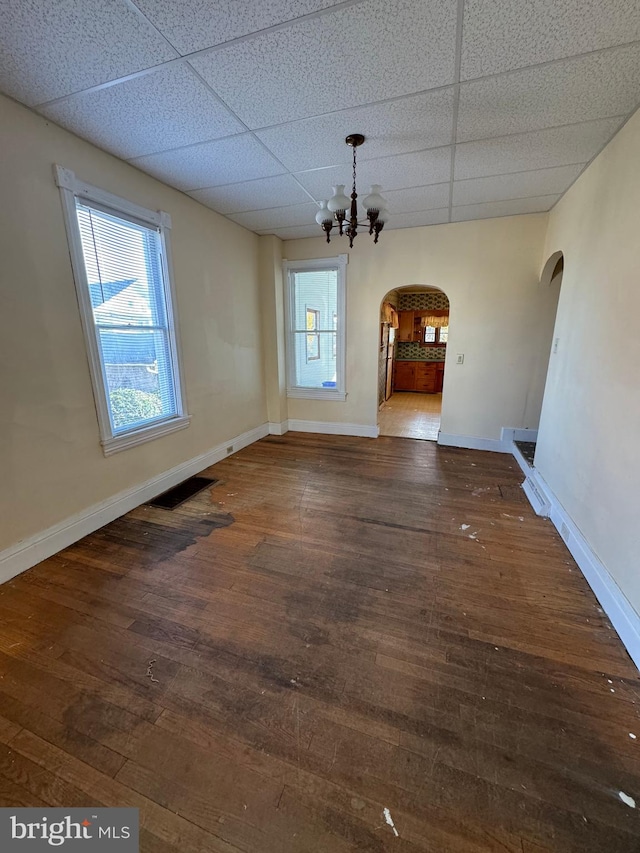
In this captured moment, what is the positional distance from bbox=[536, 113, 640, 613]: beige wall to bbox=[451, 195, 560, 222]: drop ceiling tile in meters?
0.41

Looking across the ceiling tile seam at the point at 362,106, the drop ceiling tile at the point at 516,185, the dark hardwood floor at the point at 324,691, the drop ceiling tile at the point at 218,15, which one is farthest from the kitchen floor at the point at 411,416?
the drop ceiling tile at the point at 218,15

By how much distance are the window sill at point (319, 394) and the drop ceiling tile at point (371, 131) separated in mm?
2847

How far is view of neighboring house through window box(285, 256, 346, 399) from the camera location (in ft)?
15.6

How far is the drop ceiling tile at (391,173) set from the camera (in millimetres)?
2611

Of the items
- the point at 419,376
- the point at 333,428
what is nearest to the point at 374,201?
the point at 333,428

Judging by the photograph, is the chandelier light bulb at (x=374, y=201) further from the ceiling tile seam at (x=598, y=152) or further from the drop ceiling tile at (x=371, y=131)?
the ceiling tile seam at (x=598, y=152)

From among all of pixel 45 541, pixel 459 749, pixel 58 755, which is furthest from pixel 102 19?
pixel 459 749

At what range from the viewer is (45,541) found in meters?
2.29

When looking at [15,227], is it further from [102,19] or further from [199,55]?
[199,55]

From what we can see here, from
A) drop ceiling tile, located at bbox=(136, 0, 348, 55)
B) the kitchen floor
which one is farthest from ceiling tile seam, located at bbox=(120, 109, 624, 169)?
the kitchen floor
